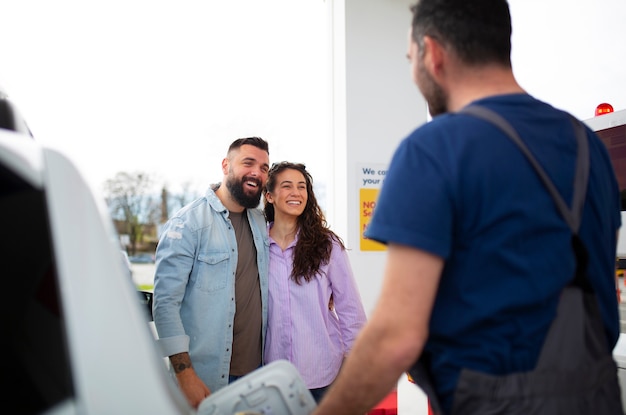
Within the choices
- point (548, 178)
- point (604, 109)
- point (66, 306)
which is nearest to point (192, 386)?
point (66, 306)

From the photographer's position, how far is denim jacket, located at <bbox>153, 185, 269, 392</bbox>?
255cm

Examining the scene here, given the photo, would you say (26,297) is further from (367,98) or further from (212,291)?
(367,98)

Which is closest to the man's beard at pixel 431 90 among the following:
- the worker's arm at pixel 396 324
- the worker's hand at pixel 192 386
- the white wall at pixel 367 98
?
the worker's arm at pixel 396 324

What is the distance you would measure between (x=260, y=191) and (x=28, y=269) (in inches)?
84.9

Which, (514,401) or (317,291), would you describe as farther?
(317,291)

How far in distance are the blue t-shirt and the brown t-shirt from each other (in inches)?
67.8

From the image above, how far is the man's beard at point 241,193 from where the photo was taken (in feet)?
9.84

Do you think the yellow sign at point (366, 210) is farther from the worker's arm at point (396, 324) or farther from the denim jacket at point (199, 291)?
the worker's arm at point (396, 324)

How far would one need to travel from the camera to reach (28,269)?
0.94 m

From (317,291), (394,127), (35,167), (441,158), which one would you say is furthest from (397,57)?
(35,167)

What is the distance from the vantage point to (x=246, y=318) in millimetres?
2754

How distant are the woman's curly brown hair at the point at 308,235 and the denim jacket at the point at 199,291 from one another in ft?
0.74

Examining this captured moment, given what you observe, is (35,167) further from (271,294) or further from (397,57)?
(397,57)

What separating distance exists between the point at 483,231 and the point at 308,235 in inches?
77.5
